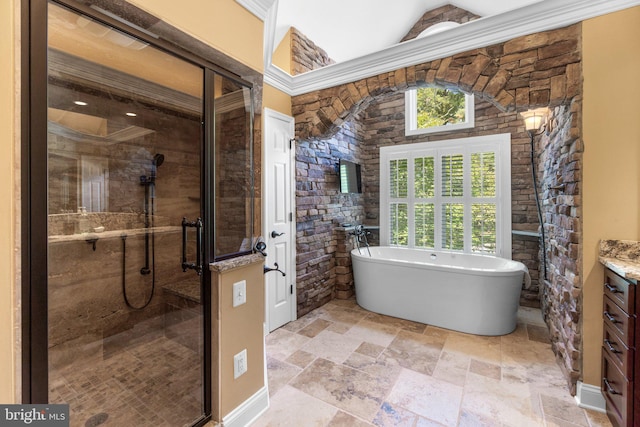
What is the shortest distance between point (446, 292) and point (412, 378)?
3.55 feet

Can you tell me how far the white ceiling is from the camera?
307cm

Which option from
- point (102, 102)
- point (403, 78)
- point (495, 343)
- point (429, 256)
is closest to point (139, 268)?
point (102, 102)

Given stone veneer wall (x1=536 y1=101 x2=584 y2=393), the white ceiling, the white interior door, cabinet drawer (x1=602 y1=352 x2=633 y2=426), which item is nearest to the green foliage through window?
the white ceiling

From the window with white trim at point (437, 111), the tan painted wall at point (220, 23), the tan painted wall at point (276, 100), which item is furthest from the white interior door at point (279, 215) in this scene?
the window with white trim at point (437, 111)

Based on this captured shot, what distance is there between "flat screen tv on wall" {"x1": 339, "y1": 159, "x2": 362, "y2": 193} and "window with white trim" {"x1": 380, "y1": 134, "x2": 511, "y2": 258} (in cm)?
51

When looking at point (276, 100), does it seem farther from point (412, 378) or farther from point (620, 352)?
point (620, 352)

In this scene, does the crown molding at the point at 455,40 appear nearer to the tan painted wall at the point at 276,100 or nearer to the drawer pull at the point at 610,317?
the tan painted wall at the point at 276,100

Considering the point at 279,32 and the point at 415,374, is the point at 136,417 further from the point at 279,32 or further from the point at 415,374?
the point at 279,32

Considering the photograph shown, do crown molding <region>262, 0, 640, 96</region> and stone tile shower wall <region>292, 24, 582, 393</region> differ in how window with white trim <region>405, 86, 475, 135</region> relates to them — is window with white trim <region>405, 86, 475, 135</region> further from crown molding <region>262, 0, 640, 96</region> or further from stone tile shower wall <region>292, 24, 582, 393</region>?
crown molding <region>262, 0, 640, 96</region>

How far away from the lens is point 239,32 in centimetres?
166

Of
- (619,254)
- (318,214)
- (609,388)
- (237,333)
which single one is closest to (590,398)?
(609,388)

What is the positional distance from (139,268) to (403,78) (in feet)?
8.92

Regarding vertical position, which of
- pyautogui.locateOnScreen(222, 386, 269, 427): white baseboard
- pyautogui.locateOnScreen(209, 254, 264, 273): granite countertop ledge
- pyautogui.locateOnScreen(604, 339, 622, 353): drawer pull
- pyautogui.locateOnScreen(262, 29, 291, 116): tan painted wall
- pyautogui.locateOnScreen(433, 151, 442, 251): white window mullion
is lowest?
pyautogui.locateOnScreen(222, 386, 269, 427): white baseboard

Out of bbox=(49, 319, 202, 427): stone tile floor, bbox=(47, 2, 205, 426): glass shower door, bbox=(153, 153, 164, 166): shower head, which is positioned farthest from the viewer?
bbox=(153, 153, 164, 166): shower head
